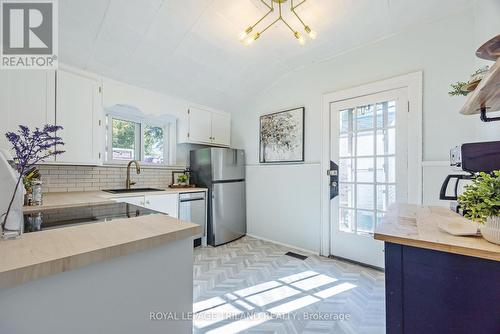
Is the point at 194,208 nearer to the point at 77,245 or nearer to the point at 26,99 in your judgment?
the point at 26,99

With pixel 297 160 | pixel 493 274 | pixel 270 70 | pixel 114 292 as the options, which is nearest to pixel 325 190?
pixel 297 160

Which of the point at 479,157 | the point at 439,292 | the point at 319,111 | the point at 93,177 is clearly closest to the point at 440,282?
the point at 439,292

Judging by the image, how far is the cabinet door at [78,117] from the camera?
84.9 inches

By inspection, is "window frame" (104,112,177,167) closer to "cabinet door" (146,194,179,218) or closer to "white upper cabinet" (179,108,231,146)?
"white upper cabinet" (179,108,231,146)

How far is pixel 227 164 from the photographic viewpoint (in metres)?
3.26

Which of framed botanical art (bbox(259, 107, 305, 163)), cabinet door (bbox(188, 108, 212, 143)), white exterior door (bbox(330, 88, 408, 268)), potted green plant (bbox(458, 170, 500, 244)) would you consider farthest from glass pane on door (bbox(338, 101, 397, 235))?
cabinet door (bbox(188, 108, 212, 143))

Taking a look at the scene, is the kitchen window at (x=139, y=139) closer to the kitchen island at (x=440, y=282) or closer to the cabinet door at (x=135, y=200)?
the cabinet door at (x=135, y=200)

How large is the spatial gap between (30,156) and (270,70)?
2.78m

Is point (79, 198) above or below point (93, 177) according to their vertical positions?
below

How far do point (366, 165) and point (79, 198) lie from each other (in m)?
2.84

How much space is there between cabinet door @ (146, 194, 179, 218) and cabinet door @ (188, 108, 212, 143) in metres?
0.97

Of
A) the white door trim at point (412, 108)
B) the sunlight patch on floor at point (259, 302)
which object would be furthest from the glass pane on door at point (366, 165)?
the sunlight patch on floor at point (259, 302)

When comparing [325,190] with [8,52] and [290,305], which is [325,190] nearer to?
[290,305]

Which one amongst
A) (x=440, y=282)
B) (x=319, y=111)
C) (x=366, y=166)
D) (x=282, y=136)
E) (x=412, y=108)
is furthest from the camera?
(x=282, y=136)
